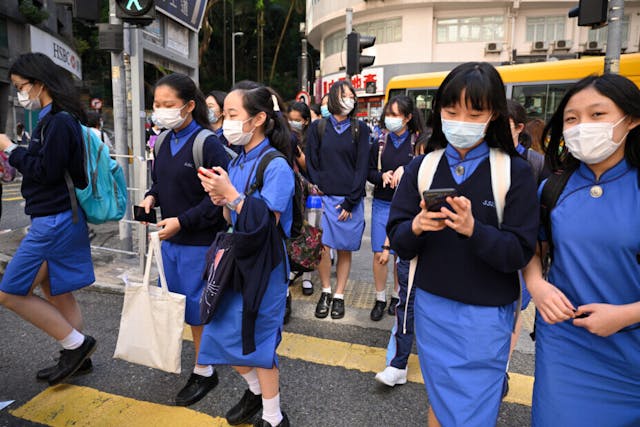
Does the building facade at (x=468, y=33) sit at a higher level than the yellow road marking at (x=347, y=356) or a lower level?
higher

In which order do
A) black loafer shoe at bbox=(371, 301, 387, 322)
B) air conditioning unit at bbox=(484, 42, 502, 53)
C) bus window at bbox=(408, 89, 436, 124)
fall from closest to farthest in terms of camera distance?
black loafer shoe at bbox=(371, 301, 387, 322) < bus window at bbox=(408, 89, 436, 124) < air conditioning unit at bbox=(484, 42, 502, 53)

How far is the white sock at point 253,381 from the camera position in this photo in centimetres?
259

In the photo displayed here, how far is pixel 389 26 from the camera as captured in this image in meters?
27.8

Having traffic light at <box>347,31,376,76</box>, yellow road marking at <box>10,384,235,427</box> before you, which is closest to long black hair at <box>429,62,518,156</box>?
yellow road marking at <box>10,384,235,427</box>

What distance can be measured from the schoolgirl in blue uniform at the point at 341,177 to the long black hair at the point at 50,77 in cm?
201

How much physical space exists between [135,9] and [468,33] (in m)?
25.1

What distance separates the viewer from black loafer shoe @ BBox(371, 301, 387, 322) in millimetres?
4069

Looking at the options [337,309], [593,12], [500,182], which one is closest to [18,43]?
[593,12]

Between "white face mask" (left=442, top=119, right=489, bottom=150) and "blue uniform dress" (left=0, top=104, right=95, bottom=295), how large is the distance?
2.13 metres

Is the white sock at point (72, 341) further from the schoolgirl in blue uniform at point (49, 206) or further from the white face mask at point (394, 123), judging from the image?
the white face mask at point (394, 123)

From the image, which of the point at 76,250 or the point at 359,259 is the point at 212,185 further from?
the point at 359,259

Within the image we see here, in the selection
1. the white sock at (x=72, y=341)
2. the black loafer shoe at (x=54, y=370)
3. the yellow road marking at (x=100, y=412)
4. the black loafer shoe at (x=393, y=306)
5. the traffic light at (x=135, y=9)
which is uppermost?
the traffic light at (x=135, y=9)

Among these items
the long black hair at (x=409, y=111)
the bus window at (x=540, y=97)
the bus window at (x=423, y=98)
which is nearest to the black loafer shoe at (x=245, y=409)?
the long black hair at (x=409, y=111)

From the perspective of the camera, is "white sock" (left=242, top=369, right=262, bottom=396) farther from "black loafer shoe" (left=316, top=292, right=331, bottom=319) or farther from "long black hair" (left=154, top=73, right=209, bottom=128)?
"black loafer shoe" (left=316, top=292, right=331, bottom=319)
